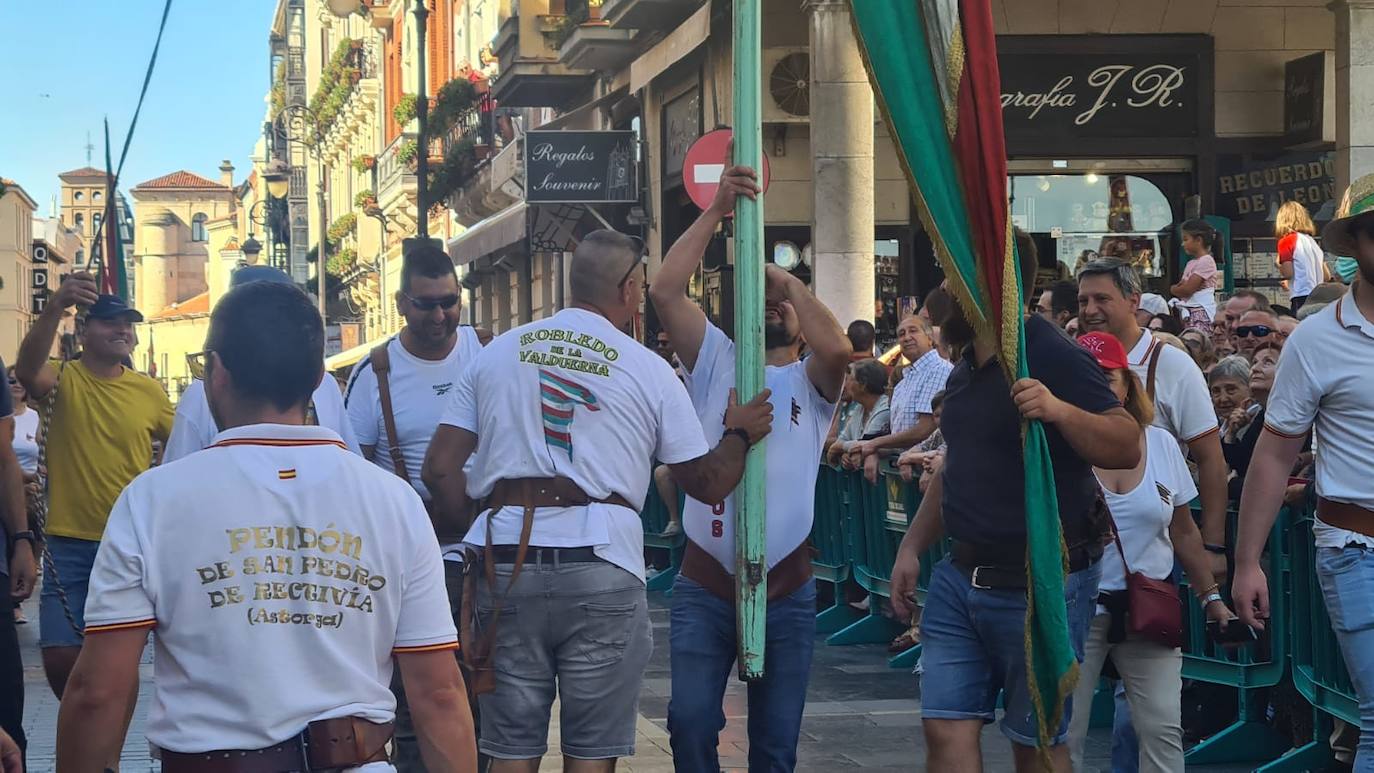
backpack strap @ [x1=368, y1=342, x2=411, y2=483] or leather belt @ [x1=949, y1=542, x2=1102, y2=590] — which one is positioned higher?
backpack strap @ [x1=368, y1=342, x2=411, y2=483]

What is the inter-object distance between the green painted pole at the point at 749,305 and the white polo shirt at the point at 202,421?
129 cm

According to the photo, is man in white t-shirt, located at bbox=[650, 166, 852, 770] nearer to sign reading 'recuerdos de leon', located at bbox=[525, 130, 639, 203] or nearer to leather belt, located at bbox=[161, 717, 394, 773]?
leather belt, located at bbox=[161, 717, 394, 773]

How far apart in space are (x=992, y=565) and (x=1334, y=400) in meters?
1.09

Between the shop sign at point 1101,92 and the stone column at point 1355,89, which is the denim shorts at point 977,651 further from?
the shop sign at point 1101,92

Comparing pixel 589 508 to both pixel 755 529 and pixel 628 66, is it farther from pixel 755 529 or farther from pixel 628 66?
pixel 628 66

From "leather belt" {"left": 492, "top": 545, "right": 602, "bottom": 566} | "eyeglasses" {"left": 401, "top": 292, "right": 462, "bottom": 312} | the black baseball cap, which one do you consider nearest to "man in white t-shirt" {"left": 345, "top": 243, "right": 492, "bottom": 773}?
"eyeglasses" {"left": 401, "top": 292, "right": 462, "bottom": 312}

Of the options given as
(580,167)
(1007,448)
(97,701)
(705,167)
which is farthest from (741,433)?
(580,167)

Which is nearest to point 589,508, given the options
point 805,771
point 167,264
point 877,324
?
point 805,771

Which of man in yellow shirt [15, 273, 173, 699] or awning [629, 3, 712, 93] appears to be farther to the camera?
awning [629, 3, 712, 93]

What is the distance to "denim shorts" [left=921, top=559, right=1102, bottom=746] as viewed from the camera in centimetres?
544

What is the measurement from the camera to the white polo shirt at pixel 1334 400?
544 centimetres

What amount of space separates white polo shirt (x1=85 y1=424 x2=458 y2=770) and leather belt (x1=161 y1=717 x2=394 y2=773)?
0.06 feet

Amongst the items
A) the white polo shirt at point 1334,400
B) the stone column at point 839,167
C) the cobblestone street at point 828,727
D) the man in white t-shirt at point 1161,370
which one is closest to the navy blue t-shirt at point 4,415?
the cobblestone street at point 828,727

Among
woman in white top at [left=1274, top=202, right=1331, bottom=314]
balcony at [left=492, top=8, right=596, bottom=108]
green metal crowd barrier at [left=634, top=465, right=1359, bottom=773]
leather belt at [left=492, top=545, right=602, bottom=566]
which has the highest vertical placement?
balcony at [left=492, top=8, right=596, bottom=108]
